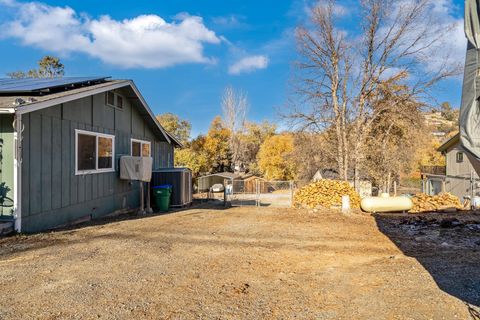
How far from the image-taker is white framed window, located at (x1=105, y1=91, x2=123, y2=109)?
10.2m

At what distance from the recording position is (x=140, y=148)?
12648 millimetres

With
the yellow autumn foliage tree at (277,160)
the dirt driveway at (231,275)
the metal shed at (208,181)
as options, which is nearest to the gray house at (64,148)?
the dirt driveway at (231,275)

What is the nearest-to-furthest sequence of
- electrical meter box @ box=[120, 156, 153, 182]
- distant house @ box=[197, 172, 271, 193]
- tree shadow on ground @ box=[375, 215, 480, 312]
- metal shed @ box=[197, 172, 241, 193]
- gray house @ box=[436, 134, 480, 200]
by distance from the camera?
tree shadow on ground @ box=[375, 215, 480, 312]
electrical meter box @ box=[120, 156, 153, 182]
gray house @ box=[436, 134, 480, 200]
distant house @ box=[197, 172, 271, 193]
metal shed @ box=[197, 172, 241, 193]

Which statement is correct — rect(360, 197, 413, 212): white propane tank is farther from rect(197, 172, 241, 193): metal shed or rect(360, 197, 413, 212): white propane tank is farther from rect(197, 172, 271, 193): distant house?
rect(197, 172, 241, 193): metal shed

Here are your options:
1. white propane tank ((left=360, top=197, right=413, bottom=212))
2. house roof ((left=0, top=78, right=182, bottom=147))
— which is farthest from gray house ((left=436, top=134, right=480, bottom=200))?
house roof ((left=0, top=78, right=182, bottom=147))

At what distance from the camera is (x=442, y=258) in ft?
17.0

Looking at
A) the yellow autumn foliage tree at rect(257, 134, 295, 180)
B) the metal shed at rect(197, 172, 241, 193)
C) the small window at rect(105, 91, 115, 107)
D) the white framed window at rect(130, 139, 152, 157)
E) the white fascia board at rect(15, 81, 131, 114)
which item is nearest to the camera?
the white fascia board at rect(15, 81, 131, 114)

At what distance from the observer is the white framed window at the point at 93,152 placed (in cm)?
851

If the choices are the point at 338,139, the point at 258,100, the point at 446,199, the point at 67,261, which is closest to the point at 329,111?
the point at 338,139

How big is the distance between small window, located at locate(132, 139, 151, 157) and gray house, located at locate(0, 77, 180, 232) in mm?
77

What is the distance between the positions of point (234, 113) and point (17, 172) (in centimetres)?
3413

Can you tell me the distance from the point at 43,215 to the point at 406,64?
19.3 metres

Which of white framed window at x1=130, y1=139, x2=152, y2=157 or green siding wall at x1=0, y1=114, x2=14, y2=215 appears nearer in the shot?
green siding wall at x1=0, y1=114, x2=14, y2=215

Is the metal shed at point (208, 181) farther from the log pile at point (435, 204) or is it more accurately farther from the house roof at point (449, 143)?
the house roof at point (449, 143)
